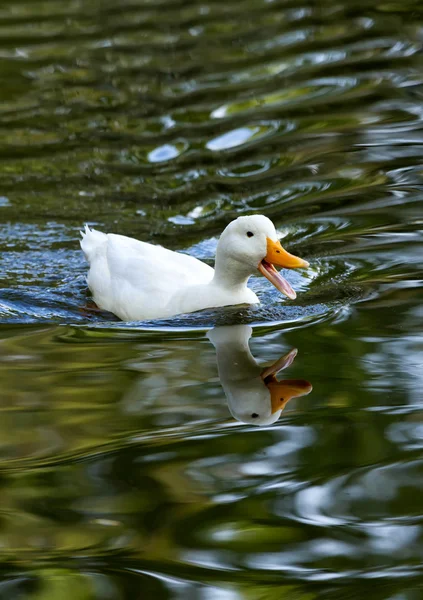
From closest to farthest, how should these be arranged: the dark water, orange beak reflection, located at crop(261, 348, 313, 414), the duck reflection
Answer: the dark water → the duck reflection → orange beak reflection, located at crop(261, 348, 313, 414)

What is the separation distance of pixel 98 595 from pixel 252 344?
2.90 m

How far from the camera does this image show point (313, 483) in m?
4.30

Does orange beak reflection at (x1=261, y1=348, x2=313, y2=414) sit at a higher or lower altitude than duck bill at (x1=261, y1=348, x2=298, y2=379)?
Answer: lower

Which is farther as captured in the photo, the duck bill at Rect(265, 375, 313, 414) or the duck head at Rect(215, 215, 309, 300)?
the duck head at Rect(215, 215, 309, 300)

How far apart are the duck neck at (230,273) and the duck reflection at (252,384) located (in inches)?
33.3

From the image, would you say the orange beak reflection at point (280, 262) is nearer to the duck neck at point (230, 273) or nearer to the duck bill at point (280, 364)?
the duck neck at point (230, 273)

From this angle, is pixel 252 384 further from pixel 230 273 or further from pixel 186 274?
pixel 186 274

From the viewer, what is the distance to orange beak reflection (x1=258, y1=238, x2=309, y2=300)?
690 centimetres

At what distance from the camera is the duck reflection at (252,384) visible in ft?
16.8

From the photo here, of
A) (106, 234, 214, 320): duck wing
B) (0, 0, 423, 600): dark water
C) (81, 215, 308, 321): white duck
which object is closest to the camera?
(0, 0, 423, 600): dark water

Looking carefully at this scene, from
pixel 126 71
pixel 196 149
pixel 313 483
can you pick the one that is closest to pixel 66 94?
pixel 126 71

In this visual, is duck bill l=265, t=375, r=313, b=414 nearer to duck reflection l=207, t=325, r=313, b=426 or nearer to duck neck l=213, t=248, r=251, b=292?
duck reflection l=207, t=325, r=313, b=426

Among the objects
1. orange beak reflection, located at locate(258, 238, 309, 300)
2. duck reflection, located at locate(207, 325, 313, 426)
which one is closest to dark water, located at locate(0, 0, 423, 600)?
duck reflection, located at locate(207, 325, 313, 426)

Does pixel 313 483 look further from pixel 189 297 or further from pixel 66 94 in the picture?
pixel 66 94
